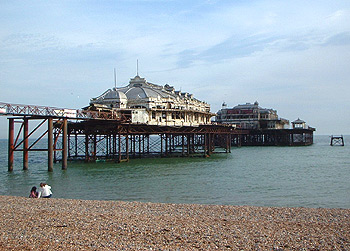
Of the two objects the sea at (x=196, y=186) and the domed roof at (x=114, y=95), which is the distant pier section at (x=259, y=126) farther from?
the sea at (x=196, y=186)

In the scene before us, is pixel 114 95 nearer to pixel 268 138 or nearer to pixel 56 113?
pixel 56 113

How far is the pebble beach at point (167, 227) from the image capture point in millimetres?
11766

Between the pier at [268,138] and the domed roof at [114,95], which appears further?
the pier at [268,138]

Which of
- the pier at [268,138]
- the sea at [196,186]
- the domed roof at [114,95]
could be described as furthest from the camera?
the pier at [268,138]

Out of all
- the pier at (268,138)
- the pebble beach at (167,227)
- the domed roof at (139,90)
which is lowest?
the pebble beach at (167,227)

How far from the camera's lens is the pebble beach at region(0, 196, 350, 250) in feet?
38.6

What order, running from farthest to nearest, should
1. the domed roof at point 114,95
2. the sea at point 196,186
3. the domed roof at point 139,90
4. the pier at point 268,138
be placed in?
the pier at point 268,138 → the domed roof at point 139,90 → the domed roof at point 114,95 → the sea at point 196,186

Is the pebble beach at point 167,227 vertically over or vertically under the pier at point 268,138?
under

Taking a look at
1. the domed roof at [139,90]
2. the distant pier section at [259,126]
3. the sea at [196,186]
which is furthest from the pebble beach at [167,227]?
the distant pier section at [259,126]

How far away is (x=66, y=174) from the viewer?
3469 centimetres

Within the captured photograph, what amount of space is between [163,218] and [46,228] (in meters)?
4.28

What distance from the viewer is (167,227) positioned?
13.8 meters

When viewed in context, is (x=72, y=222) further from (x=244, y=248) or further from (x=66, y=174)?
(x=66, y=174)

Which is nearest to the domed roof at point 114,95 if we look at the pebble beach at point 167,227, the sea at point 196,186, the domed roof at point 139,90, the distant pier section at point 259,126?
the domed roof at point 139,90
